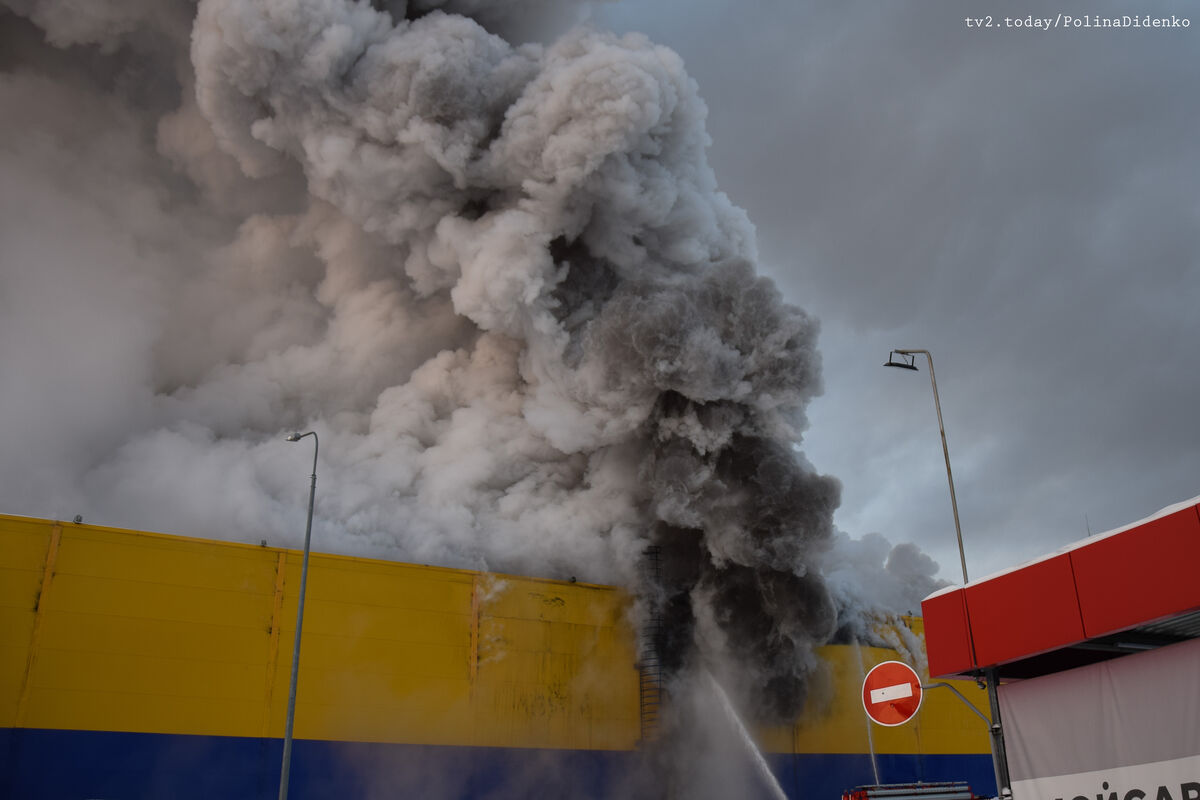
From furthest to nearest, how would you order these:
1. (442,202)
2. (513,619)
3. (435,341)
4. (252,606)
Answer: (435,341) → (442,202) → (513,619) → (252,606)

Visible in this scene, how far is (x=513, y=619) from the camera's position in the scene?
26.2 m

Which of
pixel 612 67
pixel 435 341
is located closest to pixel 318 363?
pixel 435 341

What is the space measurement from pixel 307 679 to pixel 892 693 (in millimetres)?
15330

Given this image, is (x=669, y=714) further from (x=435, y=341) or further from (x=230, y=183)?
(x=230, y=183)

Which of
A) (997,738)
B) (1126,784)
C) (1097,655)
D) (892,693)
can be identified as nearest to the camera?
(1126,784)

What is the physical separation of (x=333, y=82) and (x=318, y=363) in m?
10.2

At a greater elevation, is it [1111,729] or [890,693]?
[890,693]

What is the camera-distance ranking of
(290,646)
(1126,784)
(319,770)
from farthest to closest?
(290,646) → (319,770) → (1126,784)

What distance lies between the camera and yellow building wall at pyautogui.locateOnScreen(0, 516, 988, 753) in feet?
67.7

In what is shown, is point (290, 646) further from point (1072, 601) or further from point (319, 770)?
point (1072, 601)

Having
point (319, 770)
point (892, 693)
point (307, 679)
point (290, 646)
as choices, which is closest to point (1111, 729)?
point (892, 693)

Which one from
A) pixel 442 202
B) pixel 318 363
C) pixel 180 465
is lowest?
pixel 180 465

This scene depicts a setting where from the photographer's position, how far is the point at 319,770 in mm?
22312

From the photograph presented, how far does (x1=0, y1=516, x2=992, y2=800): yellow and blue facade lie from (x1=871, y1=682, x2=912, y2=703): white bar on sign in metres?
14.8
